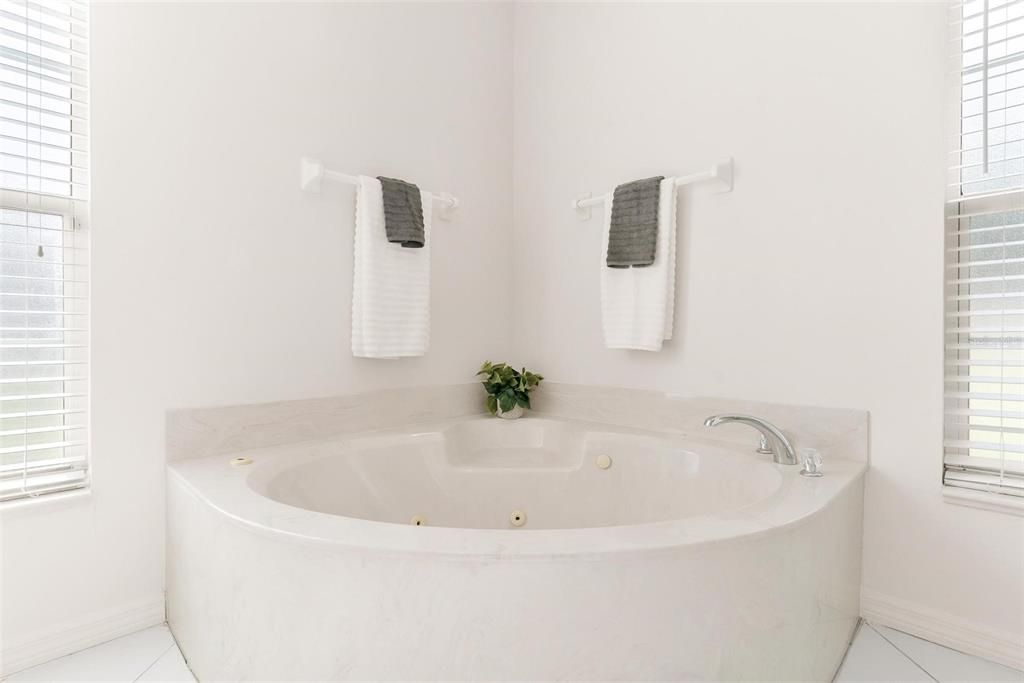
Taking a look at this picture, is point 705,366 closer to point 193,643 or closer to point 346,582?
point 346,582

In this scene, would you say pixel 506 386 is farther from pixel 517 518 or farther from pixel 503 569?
pixel 503 569

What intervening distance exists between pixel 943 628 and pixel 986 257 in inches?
40.7

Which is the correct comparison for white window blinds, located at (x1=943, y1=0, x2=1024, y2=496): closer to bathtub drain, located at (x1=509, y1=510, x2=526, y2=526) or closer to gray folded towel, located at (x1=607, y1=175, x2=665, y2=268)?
gray folded towel, located at (x1=607, y1=175, x2=665, y2=268)

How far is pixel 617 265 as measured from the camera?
2.14m

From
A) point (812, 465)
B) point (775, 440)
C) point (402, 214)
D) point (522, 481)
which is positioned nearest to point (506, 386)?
point (522, 481)

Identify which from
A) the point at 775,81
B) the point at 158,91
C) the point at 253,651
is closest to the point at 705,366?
the point at 775,81

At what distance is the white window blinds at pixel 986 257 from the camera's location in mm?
1511

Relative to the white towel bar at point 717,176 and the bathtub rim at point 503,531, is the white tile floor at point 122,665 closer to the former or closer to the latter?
the bathtub rim at point 503,531

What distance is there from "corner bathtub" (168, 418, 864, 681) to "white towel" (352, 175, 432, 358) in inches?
25.0

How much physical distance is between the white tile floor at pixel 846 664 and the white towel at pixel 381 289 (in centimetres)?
104

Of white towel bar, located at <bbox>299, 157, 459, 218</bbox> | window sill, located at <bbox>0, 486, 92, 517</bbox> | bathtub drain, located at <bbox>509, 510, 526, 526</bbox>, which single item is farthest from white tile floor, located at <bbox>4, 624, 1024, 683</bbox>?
white towel bar, located at <bbox>299, 157, 459, 218</bbox>

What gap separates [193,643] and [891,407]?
200cm

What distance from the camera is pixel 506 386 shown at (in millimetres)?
2430

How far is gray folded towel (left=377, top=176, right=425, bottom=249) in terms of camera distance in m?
2.05
